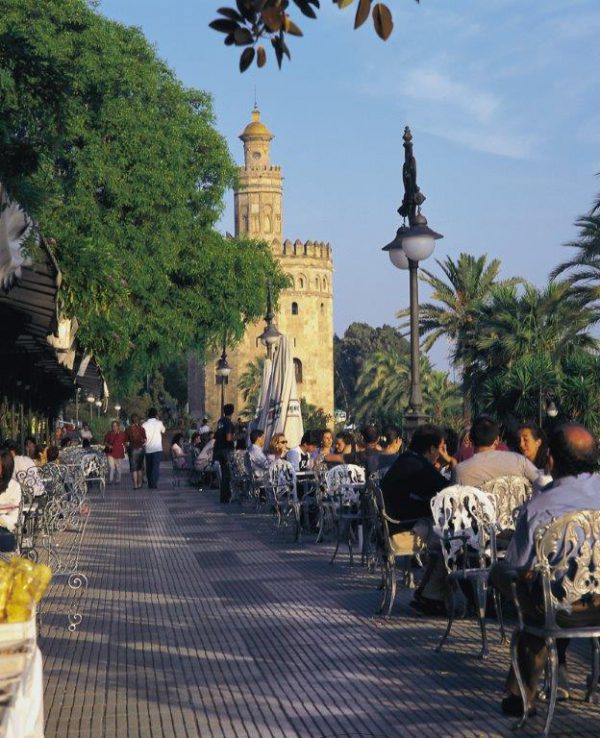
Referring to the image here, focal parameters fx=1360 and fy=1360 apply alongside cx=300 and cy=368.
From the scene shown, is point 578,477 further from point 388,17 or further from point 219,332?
point 219,332

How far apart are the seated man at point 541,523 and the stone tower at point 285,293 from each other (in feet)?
294

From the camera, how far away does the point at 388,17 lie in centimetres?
334

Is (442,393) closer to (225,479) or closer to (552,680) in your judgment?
(225,479)

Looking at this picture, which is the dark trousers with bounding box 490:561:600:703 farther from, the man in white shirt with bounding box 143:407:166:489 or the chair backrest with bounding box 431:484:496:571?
the man in white shirt with bounding box 143:407:166:489

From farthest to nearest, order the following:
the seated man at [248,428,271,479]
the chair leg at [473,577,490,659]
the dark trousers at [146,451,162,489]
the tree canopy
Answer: the tree canopy, the dark trousers at [146,451,162,489], the seated man at [248,428,271,479], the chair leg at [473,577,490,659]

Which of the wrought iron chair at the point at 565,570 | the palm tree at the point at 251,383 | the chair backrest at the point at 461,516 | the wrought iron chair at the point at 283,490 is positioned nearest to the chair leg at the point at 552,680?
the wrought iron chair at the point at 565,570

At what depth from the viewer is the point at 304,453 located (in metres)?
17.5

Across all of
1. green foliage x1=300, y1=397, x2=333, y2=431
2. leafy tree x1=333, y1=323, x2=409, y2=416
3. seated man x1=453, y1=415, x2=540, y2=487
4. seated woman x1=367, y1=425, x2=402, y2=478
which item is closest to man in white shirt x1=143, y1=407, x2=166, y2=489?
seated woman x1=367, y1=425, x2=402, y2=478

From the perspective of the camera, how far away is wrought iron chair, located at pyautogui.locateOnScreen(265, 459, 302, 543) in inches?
615

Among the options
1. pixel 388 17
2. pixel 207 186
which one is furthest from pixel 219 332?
pixel 388 17

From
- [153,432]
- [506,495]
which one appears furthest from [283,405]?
[506,495]

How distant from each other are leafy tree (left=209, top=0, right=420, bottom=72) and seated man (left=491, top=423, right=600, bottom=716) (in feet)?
9.72

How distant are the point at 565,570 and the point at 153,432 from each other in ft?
69.1

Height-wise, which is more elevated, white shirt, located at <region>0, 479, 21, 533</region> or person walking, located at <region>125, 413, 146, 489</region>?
person walking, located at <region>125, 413, 146, 489</region>
